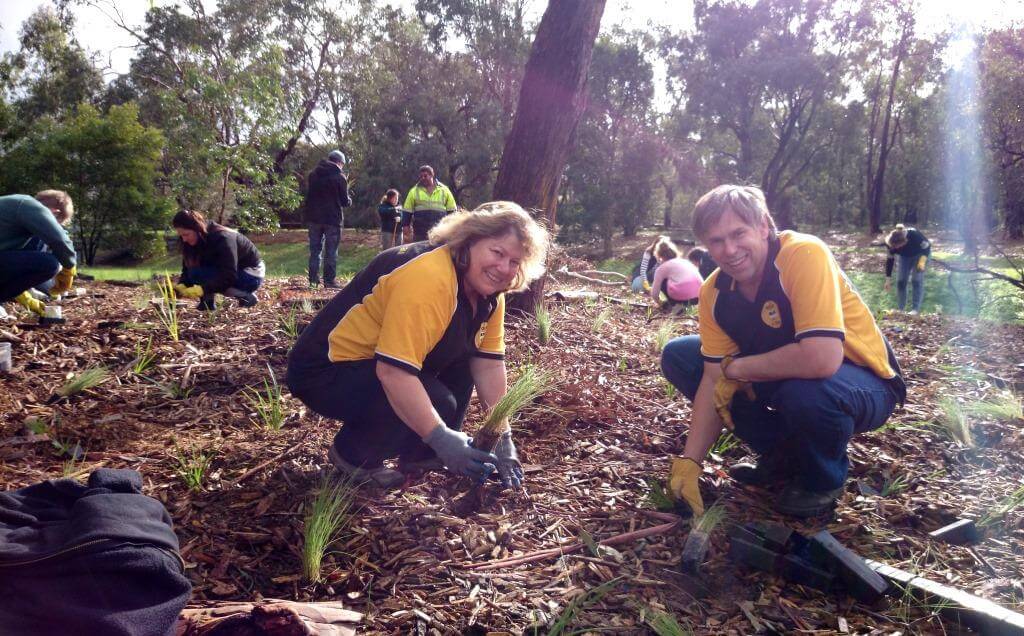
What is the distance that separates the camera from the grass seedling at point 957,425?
10.3ft

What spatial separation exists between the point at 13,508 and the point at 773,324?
2596mm

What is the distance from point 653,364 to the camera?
4355 millimetres

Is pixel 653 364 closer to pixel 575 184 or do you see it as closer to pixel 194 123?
pixel 194 123

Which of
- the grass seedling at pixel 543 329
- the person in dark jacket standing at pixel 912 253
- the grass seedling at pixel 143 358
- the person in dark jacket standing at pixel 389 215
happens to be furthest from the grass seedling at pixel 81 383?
the person in dark jacket standing at pixel 912 253

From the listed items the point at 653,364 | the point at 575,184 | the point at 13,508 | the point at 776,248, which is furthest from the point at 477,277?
the point at 575,184

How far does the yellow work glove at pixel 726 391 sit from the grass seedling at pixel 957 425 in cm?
128

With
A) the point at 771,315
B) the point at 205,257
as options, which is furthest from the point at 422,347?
the point at 205,257

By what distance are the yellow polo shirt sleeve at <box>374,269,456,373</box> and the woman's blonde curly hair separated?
173mm

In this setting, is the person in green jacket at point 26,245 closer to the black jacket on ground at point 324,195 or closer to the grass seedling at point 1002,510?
the black jacket on ground at point 324,195

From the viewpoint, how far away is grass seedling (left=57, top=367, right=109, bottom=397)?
11.1 feet

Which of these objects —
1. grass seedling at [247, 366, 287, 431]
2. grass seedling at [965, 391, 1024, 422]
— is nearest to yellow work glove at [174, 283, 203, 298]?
grass seedling at [247, 366, 287, 431]

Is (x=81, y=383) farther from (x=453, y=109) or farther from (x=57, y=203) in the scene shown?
(x=453, y=109)

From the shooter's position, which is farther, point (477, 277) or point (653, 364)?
point (653, 364)

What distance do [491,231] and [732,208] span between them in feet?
3.10
